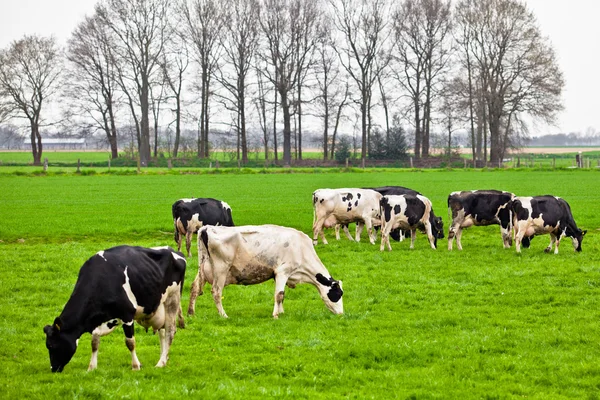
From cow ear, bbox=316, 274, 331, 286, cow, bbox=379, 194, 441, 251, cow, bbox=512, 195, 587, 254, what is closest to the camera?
cow ear, bbox=316, 274, 331, 286

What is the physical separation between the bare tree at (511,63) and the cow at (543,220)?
53109 millimetres

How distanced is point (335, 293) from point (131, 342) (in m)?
4.57

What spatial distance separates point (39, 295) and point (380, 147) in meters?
66.7

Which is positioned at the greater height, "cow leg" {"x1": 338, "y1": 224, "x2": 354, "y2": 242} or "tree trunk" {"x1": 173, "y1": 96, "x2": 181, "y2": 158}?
"tree trunk" {"x1": 173, "y1": 96, "x2": 181, "y2": 158}

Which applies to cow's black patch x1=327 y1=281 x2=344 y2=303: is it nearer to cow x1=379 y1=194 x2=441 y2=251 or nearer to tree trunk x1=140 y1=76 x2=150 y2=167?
cow x1=379 y1=194 x2=441 y2=251

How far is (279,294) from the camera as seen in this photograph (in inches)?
492

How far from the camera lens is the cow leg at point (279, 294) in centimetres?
1241

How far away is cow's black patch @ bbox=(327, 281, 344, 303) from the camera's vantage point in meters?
12.7

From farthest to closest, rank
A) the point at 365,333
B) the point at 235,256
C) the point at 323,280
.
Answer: the point at 323,280, the point at 235,256, the point at 365,333

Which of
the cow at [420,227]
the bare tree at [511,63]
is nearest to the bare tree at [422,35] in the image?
the bare tree at [511,63]

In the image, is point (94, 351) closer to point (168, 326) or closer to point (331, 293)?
point (168, 326)

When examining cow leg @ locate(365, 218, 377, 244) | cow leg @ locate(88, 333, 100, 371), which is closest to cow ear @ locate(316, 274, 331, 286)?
cow leg @ locate(88, 333, 100, 371)

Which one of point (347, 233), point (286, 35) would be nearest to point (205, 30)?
point (286, 35)

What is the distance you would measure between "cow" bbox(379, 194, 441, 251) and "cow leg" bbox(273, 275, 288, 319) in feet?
29.0
